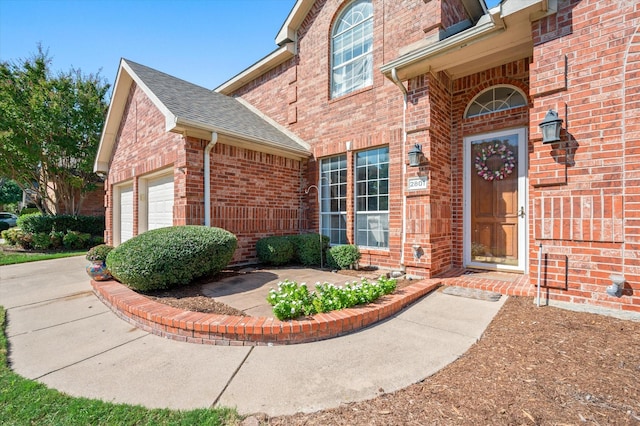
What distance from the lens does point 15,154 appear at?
442 inches

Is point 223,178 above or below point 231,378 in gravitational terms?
above

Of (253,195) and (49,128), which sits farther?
(49,128)

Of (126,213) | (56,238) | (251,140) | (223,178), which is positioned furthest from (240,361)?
(56,238)

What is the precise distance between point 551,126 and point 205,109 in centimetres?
669

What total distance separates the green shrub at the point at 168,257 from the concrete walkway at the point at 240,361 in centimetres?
64

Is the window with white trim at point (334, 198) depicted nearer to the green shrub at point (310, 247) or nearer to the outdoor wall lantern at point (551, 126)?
the green shrub at point (310, 247)

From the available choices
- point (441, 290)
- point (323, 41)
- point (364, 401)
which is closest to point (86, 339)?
point (364, 401)

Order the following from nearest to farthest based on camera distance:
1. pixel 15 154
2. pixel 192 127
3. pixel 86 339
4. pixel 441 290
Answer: pixel 86 339 → pixel 441 290 → pixel 192 127 → pixel 15 154

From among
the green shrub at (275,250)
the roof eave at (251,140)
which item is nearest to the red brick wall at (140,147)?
the roof eave at (251,140)

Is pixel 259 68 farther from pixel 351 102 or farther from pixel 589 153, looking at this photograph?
pixel 589 153

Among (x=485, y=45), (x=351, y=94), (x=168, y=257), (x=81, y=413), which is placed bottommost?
(x=81, y=413)

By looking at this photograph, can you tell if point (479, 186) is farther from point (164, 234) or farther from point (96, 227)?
point (96, 227)

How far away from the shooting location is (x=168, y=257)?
14.1ft

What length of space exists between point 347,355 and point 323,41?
24.8 ft
